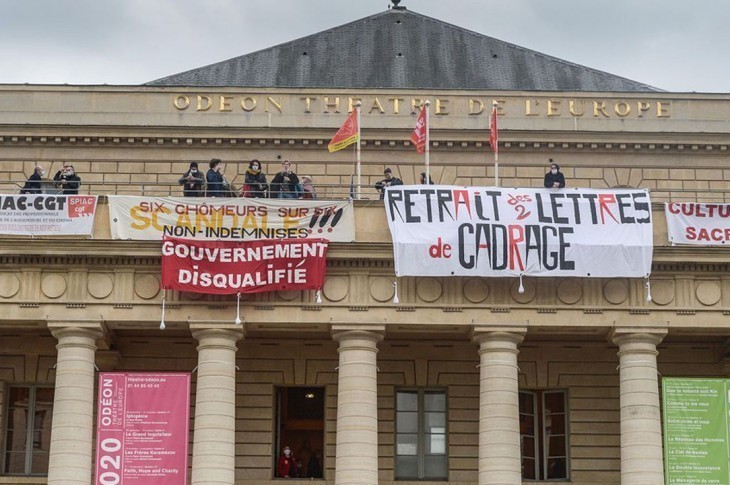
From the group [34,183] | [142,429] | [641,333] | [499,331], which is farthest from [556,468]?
[34,183]

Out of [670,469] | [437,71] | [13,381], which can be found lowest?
[670,469]

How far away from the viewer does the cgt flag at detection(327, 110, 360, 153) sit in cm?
5019

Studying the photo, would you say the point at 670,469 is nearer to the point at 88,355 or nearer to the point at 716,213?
the point at 716,213

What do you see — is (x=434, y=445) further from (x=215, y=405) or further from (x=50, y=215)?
(x=50, y=215)

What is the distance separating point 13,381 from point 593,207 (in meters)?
18.8

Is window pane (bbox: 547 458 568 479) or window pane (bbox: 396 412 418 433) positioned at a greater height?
window pane (bbox: 396 412 418 433)

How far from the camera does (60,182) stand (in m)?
46.5

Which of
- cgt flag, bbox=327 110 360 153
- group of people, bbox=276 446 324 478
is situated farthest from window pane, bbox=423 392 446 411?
cgt flag, bbox=327 110 360 153

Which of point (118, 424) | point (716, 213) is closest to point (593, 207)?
point (716, 213)

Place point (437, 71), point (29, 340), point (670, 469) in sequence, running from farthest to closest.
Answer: point (437, 71)
point (29, 340)
point (670, 469)

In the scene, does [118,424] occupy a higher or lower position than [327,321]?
lower

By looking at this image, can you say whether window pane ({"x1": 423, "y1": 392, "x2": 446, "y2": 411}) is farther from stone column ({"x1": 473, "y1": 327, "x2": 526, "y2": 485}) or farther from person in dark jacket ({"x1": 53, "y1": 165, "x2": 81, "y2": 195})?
person in dark jacket ({"x1": 53, "y1": 165, "x2": 81, "y2": 195})

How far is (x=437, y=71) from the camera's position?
61312 millimetres

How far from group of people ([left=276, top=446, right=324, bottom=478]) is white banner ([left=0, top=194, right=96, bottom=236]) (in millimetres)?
9527
